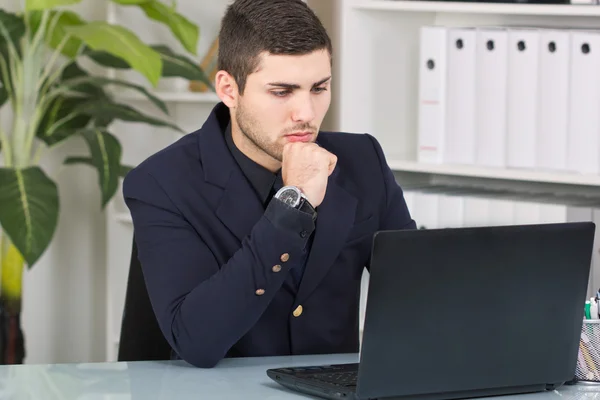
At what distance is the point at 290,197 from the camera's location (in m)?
1.47

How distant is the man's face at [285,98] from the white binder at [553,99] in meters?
0.95

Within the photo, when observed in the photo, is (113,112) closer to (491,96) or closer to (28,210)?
(28,210)

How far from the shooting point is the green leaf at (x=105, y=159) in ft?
8.81

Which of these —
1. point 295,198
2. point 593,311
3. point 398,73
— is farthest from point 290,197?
point 398,73

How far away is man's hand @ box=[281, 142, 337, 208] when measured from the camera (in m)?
1.50

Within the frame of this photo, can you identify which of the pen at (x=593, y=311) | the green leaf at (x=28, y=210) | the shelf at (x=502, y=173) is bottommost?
the pen at (x=593, y=311)

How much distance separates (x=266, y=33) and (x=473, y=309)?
1.90ft

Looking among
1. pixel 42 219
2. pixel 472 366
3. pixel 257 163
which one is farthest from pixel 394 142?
pixel 472 366

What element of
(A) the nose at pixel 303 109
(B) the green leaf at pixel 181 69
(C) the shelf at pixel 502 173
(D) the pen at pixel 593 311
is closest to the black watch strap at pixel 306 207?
(A) the nose at pixel 303 109

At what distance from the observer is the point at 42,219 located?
8.41 ft

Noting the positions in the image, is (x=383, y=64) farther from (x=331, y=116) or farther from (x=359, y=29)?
(x=331, y=116)

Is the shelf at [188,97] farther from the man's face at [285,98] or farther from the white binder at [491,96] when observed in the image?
the man's face at [285,98]

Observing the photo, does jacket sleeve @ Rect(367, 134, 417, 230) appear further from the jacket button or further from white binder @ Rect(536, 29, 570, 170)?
white binder @ Rect(536, 29, 570, 170)

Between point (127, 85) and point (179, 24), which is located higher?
point (179, 24)
